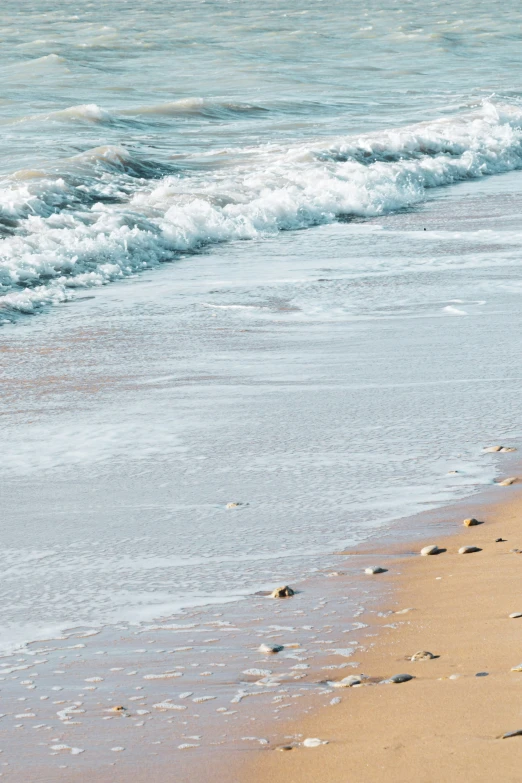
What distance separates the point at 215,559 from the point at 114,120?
1719cm

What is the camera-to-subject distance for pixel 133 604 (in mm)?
3564

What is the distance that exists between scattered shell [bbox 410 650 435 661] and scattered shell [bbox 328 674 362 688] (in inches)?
6.9

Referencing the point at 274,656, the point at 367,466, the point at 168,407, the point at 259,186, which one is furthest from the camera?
the point at 259,186

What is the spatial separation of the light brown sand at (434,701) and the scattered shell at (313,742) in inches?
0.8

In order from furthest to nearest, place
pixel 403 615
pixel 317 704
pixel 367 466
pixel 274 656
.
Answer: pixel 367 466 < pixel 403 615 < pixel 274 656 < pixel 317 704

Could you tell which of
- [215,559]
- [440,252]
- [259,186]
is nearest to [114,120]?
[259,186]

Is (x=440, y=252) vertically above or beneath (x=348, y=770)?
beneath

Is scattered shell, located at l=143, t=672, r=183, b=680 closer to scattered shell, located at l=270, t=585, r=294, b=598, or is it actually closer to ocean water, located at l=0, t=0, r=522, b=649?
ocean water, located at l=0, t=0, r=522, b=649

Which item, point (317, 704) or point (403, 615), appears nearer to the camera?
point (317, 704)

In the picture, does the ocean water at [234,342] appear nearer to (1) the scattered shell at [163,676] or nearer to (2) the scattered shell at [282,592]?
(2) the scattered shell at [282,592]

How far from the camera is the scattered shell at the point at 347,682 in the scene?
2.96 meters

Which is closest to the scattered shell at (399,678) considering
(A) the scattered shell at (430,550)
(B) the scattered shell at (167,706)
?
(B) the scattered shell at (167,706)

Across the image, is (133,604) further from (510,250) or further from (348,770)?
(510,250)

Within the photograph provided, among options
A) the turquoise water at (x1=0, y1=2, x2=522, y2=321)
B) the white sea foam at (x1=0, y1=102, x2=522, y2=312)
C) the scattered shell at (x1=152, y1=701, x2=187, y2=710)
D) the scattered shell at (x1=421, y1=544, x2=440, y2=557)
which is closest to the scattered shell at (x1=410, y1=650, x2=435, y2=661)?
the scattered shell at (x1=152, y1=701, x2=187, y2=710)
